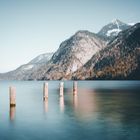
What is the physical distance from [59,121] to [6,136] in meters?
10.7

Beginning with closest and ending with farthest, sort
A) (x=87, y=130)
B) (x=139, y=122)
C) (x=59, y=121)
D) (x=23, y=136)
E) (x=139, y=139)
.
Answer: (x=139, y=139)
(x=23, y=136)
(x=87, y=130)
(x=139, y=122)
(x=59, y=121)

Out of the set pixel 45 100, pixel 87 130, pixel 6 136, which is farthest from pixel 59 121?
pixel 45 100

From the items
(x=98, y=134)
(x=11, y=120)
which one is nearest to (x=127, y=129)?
(x=98, y=134)

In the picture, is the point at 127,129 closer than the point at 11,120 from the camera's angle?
Yes

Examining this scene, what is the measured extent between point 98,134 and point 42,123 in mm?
9745

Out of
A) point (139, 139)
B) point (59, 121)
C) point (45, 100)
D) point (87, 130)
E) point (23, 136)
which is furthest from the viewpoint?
point (45, 100)

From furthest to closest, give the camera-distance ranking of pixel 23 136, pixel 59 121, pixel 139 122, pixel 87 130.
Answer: pixel 59 121 → pixel 139 122 → pixel 87 130 → pixel 23 136

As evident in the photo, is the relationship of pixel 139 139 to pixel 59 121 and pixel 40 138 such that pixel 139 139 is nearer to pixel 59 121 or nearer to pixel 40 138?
pixel 40 138

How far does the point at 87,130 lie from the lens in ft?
107

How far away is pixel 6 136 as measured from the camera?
101ft

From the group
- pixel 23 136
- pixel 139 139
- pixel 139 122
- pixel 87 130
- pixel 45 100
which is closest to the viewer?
pixel 139 139

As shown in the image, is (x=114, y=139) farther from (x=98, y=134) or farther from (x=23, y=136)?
(x=23, y=136)

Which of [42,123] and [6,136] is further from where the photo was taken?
[42,123]

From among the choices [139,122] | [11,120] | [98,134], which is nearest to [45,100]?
[11,120]
